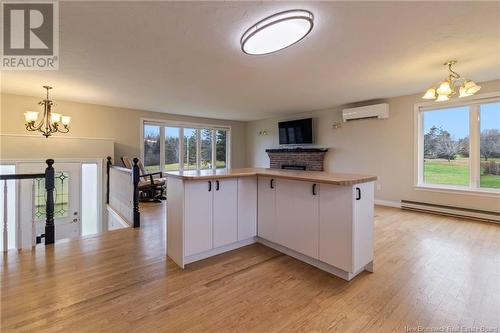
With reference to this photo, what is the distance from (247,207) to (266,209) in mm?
232

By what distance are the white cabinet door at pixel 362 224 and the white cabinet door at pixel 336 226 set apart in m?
0.05

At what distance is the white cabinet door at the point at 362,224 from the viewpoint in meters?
2.08

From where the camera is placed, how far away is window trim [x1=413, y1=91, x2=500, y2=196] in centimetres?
403

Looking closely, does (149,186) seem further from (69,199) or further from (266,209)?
(266,209)

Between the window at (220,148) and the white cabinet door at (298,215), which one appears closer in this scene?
the white cabinet door at (298,215)

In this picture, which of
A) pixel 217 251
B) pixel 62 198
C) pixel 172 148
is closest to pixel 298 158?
pixel 172 148

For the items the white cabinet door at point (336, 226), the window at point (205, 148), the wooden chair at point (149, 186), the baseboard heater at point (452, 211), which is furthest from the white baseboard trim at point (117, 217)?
the baseboard heater at point (452, 211)

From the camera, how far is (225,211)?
8.67ft

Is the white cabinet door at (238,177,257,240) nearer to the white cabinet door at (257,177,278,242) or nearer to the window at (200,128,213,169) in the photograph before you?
the white cabinet door at (257,177,278,242)

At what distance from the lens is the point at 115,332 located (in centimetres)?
150

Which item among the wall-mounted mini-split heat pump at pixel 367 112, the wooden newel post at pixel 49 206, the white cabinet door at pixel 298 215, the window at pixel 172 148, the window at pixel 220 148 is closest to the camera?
the white cabinet door at pixel 298 215

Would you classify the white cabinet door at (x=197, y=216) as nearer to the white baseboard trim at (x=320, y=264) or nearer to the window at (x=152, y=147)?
the white baseboard trim at (x=320, y=264)

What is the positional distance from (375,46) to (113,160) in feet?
18.8

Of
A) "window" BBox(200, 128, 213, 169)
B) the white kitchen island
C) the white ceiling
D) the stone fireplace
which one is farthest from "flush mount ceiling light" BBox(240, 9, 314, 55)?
"window" BBox(200, 128, 213, 169)
